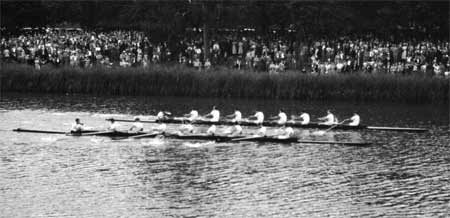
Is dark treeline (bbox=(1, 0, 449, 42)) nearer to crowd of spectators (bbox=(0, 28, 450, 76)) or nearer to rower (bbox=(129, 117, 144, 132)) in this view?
crowd of spectators (bbox=(0, 28, 450, 76))

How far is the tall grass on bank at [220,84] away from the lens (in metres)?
59.9

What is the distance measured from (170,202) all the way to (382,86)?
27.7 meters

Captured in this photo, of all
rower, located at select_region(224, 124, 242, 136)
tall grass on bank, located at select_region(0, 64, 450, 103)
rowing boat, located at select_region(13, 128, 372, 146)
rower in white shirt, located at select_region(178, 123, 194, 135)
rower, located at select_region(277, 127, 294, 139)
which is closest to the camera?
rowing boat, located at select_region(13, 128, 372, 146)

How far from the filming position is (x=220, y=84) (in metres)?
61.9

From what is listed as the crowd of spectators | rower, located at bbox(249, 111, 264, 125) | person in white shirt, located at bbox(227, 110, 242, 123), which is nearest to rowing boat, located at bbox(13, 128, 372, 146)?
person in white shirt, located at bbox(227, 110, 242, 123)

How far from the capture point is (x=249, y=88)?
61.6 metres

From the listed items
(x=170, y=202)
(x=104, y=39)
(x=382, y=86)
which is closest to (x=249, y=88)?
(x=382, y=86)

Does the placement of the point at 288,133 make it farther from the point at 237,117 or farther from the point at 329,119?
the point at 237,117

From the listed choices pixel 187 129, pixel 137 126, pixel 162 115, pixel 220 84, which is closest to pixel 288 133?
pixel 187 129

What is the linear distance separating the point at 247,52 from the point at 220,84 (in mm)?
5426

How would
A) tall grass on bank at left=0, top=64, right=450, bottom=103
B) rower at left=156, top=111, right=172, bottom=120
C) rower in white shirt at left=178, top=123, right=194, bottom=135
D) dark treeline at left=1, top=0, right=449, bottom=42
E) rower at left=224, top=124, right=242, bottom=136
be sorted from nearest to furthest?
1. rower at left=224, top=124, right=242, bottom=136
2. rower in white shirt at left=178, top=123, right=194, bottom=135
3. rower at left=156, top=111, right=172, bottom=120
4. tall grass on bank at left=0, top=64, right=450, bottom=103
5. dark treeline at left=1, top=0, right=449, bottom=42

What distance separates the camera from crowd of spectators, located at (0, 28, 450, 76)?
62.8 meters

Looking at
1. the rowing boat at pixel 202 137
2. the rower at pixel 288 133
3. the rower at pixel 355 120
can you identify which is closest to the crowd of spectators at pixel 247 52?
the rower at pixel 355 120

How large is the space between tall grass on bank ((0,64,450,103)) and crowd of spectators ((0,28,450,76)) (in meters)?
1.13
